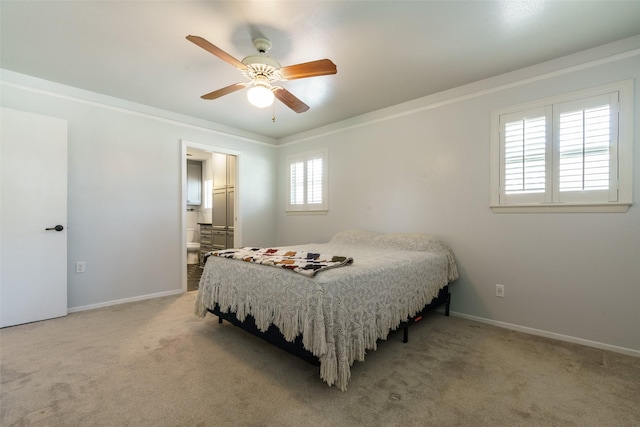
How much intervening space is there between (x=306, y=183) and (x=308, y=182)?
0.05m

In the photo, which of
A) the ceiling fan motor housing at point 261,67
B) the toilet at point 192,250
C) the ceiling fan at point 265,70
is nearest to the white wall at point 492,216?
the ceiling fan at point 265,70

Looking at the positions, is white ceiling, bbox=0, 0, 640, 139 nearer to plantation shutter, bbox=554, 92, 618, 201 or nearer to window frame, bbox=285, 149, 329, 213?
plantation shutter, bbox=554, 92, 618, 201

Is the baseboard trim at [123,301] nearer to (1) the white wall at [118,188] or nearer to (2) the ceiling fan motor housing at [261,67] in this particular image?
(1) the white wall at [118,188]

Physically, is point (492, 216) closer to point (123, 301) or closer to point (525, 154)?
point (525, 154)

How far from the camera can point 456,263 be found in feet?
10.3

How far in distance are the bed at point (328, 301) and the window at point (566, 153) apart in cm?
105

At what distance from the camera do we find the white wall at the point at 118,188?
3137 mm

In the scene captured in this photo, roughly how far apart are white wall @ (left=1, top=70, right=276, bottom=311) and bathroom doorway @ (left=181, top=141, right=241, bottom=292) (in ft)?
0.35

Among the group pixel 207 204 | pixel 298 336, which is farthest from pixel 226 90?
pixel 207 204

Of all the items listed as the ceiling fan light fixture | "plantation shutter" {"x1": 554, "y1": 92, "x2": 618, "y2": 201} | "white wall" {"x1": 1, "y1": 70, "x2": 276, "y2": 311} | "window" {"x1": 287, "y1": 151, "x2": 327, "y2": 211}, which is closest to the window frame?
"window" {"x1": 287, "y1": 151, "x2": 327, "y2": 211}

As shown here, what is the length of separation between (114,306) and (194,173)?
4.19 meters

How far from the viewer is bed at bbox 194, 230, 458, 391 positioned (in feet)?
5.52

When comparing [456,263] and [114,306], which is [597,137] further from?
[114,306]

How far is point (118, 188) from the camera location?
11.4 feet
